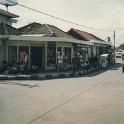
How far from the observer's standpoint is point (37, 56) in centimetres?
2170

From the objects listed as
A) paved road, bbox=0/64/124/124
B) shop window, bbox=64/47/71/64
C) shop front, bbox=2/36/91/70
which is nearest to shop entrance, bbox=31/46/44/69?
shop front, bbox=2/36/91/70

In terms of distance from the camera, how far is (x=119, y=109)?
783 cm

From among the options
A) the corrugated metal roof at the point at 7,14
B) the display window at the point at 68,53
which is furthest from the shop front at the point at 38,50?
the corrugated metal roof at the point at 7,14

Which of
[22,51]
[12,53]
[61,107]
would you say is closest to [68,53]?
[22,51]

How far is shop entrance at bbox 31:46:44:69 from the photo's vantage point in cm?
2159

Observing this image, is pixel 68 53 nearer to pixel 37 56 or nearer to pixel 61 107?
pixel 37 56

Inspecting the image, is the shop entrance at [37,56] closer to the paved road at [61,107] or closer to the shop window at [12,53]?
the shop window at [12,53]

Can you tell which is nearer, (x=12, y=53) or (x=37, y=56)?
(x=12, y=53)

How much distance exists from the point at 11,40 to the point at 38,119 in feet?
49.2

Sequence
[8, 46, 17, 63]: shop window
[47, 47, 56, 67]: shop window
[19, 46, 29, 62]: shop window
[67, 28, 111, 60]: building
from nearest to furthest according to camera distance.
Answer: [19, 46, 29, 62]: shop window
[8, 46, 17, 63]: shop window
[47, 47, 56, 67]: shop window
[67, 28, 111, 60]: building

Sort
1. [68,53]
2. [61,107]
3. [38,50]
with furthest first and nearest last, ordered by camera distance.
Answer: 1. [68,53]
2. [38,50]
3. [61,107]

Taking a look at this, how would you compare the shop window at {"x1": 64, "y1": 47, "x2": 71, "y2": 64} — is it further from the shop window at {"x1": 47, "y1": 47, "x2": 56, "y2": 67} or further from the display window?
the shop window at {"x1": 47, "y1": 47, "x2": 56, "y2": 67}

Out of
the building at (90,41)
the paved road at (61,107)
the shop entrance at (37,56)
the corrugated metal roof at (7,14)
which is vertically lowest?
the paved road at (61,107)

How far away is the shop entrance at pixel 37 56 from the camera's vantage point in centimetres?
2159
